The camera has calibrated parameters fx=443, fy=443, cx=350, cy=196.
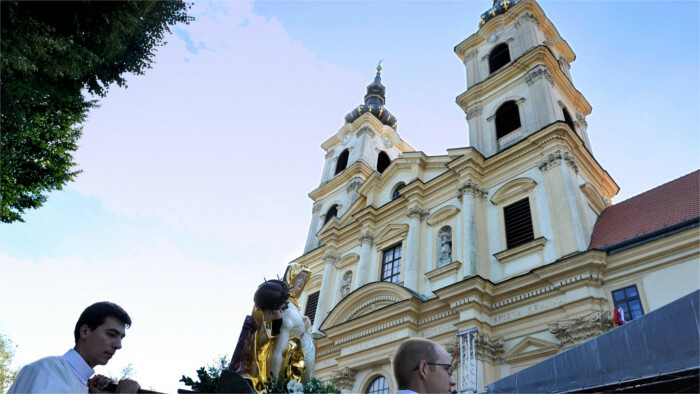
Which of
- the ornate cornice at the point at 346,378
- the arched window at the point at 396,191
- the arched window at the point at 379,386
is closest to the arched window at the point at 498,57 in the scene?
the arched window at the point at 396,191

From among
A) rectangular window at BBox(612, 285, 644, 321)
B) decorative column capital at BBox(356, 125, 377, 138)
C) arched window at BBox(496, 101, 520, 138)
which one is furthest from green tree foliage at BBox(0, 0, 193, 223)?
decorative column capital at BBox(356, 125, 377, 138)

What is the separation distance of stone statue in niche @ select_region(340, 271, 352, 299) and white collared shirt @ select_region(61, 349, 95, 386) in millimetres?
15736

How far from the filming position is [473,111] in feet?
60.2

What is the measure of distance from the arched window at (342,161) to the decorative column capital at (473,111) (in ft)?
28.4

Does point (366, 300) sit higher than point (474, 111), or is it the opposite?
point (474, 111)

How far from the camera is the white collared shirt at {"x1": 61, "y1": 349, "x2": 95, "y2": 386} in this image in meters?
1.99

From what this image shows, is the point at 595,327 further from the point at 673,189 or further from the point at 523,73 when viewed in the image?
the point at 523,73

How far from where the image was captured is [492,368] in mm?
11383

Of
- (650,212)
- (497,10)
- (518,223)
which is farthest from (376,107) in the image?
(650,212)

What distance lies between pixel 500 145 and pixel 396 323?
25.2ft

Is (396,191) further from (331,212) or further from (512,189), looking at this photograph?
(331,212)

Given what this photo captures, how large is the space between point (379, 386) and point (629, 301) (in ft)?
23.7

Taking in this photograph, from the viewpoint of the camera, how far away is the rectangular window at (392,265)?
1612cm

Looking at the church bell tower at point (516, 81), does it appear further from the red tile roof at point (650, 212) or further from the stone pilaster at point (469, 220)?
the red tile roof at point (650, 212)
